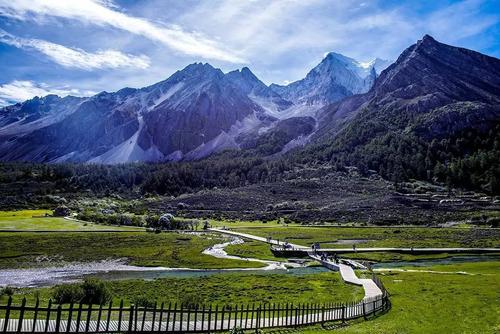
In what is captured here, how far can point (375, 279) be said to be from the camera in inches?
2650

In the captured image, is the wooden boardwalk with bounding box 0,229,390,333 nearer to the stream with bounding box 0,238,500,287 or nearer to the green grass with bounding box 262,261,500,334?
the green grass with bounding box 262,261,500,334

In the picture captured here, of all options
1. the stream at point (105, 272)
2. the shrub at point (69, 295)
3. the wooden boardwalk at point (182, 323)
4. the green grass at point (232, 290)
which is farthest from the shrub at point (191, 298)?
the stream at point (105, 272)

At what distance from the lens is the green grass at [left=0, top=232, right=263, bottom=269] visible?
89.7 meters

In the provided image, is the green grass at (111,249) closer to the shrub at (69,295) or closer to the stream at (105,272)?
the stream at (105,272)

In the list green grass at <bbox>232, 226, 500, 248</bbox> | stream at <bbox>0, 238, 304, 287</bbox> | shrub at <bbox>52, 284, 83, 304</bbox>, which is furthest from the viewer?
green grass at <bbox>232, 226, 500, 248</bbox>

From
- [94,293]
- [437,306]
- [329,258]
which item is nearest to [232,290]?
[94,293]

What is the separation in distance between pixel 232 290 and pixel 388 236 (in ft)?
299

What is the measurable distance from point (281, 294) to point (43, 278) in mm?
39122

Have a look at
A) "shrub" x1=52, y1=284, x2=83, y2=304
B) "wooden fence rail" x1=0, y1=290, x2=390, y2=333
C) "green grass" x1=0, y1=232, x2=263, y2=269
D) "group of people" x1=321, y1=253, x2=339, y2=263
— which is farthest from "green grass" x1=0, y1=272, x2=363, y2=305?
"group of people" x1=321, y1=253, x2=339, y2=263

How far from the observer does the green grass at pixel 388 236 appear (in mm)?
122625

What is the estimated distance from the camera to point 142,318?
31984 millimetres

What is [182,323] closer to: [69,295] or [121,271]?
[69,295]

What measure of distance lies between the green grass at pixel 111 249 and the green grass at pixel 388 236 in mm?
26328

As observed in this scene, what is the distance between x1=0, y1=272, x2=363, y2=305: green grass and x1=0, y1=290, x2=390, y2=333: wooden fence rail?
40.5ft
